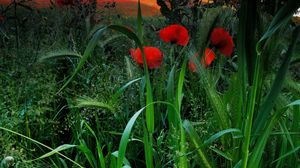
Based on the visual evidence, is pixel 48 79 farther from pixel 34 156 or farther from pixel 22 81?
pixel 34 156

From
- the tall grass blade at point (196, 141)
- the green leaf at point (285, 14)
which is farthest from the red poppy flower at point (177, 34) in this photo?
the green leaf at point (285, 14)

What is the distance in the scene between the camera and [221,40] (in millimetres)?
1632

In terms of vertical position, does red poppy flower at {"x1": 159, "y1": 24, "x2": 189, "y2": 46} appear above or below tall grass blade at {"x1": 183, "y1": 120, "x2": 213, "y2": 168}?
above

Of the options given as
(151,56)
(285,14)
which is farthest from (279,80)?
(151,56)

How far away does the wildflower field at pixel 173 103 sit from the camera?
1.25 m

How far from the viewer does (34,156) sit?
175 cm

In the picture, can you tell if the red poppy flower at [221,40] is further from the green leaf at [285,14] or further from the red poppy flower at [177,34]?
the green leaf at [285,14]

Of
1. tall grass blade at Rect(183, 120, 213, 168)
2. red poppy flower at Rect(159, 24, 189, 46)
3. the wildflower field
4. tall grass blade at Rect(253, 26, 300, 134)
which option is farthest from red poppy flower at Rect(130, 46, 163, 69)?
tall grass blade at Rect(253, 26, 300, 134)

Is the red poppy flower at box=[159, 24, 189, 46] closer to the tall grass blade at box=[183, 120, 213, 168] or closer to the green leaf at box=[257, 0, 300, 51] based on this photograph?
the tall grass blade at box=[183, 120, 213, 168]

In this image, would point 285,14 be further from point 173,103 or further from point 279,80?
point 173,103

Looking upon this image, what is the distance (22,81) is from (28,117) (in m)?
0.17

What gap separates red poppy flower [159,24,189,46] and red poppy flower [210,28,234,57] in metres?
0.13

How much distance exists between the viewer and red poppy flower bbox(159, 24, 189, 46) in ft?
5.73

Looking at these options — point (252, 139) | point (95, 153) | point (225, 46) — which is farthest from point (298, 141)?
point (95, 153)
